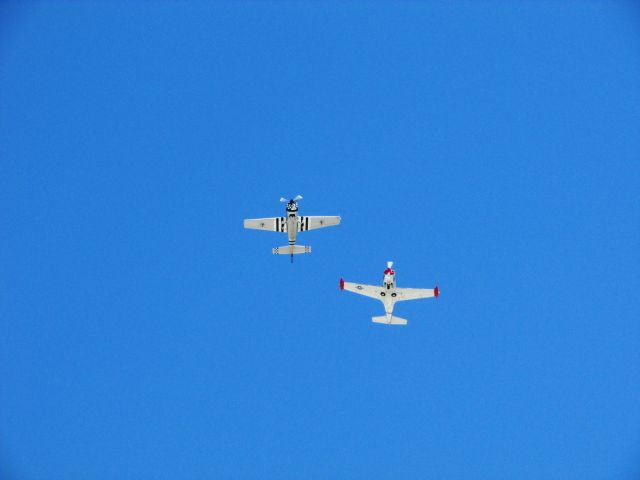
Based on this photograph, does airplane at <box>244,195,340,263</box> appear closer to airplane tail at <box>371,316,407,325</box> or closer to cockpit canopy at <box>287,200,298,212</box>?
cockpit canopy at <box>287,200,298,212</box>

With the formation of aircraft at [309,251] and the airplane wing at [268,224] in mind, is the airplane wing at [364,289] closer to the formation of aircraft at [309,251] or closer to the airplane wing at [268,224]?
the formation of aircraft at [309,251]

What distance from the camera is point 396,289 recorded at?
90.4 meters

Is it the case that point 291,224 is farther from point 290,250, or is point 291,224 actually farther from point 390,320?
point 390,320

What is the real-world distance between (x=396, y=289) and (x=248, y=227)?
19.4m

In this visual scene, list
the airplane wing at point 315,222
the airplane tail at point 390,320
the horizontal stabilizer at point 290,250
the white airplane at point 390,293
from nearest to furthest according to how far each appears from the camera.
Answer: the white airplane at point 390,293 → the airplane tail at point 390,320 → the horizontal stabilizer at point 290,250 → the airplane wing at point 315,222

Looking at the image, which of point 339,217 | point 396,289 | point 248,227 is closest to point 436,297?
point 396,289

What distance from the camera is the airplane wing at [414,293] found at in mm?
90375

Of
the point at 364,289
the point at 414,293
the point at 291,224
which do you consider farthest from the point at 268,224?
the point at 414,293

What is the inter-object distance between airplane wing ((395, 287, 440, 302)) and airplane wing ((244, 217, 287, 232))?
15781 millimetres

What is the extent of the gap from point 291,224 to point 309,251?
13.7ft

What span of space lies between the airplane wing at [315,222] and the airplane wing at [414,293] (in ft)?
41.6

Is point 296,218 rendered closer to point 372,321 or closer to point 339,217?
point 339,217

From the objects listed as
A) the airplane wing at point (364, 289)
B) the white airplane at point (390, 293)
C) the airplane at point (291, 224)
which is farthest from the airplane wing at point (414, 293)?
the airplane at point (291, 224)

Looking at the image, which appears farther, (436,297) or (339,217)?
(339,217)
